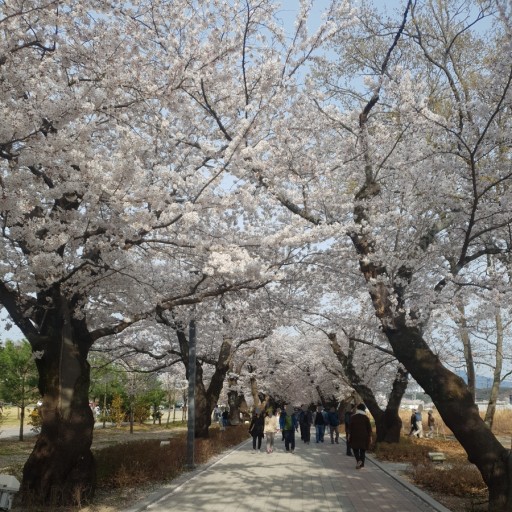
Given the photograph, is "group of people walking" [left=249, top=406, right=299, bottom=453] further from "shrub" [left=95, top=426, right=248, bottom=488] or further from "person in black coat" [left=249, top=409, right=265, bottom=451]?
"shrub" [left=95, top=426, right=248, bottom=488]

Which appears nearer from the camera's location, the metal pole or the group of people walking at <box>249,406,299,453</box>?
the metal pole

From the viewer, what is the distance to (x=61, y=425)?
9.16 metres

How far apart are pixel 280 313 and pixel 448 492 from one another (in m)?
8.30

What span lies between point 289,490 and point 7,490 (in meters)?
5.37

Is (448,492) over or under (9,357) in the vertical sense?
under

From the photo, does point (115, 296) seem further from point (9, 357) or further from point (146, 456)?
point (9, 357)

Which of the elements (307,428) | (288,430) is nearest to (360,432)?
(288,430)

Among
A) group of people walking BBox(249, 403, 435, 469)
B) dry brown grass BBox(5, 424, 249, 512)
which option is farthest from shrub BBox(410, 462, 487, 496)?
dry brown grass BBox(5, 424, 249, 512)

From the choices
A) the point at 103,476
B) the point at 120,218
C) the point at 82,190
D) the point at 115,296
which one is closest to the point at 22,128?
the point at 82,190

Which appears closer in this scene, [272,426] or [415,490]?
[415,490]

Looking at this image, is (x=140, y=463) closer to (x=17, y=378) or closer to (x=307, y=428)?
(x=307, y=428)

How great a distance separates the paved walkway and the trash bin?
1682 millimetres

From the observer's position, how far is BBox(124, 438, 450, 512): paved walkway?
930 centimetres

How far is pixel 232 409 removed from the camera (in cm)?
3938
